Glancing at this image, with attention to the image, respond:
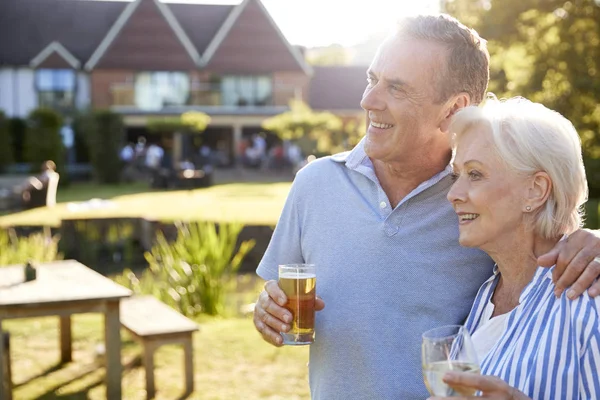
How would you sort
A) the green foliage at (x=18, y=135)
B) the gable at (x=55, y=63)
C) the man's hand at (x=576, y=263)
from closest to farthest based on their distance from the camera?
the man's hand at (x=576, y=263)
the green foliage at (x=18, y=135)
the gable at (x=55, y=63)

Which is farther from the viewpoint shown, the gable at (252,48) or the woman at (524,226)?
the gable at (252,48)

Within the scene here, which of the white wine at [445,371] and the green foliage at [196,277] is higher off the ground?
the white wine at [445,371]

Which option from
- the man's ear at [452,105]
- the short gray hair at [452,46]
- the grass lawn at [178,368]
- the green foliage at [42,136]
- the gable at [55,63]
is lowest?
the grass lawn at [178,368]

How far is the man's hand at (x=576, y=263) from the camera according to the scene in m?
1.90

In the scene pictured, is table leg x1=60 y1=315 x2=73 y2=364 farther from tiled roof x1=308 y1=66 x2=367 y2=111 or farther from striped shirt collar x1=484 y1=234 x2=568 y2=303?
tiled roof x1=308 y1=66 x2=367 y2=111

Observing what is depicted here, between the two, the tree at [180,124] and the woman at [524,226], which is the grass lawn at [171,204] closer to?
the tree at [180,124]

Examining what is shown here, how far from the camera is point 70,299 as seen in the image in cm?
530

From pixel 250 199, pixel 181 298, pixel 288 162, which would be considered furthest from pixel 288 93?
pixel 181 298

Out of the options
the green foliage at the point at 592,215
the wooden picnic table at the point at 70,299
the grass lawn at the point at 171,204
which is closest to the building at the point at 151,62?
the grass lawn at the point at 171,204

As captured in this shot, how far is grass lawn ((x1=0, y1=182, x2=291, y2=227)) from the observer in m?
17.1

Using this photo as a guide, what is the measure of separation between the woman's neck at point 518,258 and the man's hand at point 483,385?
47 centimetres

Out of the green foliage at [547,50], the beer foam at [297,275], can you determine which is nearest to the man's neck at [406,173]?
the beer foam at [297,275]

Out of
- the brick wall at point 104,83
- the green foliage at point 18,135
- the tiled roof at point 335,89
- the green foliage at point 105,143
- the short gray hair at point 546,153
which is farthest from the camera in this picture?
the tiled roof at point 335,89

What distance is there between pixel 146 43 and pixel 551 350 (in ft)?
135
